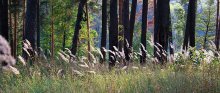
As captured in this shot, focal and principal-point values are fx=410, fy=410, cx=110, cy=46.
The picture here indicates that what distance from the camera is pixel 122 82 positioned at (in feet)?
20.8

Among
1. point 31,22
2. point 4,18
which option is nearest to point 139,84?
point 31,22

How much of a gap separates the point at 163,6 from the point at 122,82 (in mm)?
8140

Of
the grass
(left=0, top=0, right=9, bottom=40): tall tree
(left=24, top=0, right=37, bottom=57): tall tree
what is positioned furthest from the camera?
(left=0, top=0, right=9, bottom=40): tall tree

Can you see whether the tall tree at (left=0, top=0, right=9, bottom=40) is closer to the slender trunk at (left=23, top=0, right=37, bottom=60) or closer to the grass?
the slender trunk at (left=23, top=0, right=37, bottom=60)

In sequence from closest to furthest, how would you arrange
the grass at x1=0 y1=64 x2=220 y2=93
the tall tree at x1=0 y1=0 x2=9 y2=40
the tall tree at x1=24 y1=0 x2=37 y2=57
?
the grass at x1=0 y1=64 x2=220 y2=93 < the tall tree at x1=24 y1=0 x2=37 y2=57 < the tall tree at x1=0 y1=0 x2=9 y2=40

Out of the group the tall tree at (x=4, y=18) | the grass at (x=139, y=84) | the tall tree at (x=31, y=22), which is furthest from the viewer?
the tall tree at (x=4, y=18)

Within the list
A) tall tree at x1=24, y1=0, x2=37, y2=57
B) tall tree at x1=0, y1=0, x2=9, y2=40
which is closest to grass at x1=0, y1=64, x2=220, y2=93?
tall tree at x1=24, y1=0, x2=37, y2=57

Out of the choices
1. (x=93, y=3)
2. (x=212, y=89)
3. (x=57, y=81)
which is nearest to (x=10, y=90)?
(x=57, y=81)

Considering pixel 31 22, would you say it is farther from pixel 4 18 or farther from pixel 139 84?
pixel 139 84

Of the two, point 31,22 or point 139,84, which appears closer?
point 139,84

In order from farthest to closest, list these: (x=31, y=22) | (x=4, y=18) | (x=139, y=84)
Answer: (x=4, y=18) → (x=31, y=22) → (x=139, y=84)

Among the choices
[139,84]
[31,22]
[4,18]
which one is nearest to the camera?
[139,84]

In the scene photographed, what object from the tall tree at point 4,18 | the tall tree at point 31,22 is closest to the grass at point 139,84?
the tall tree at point 31,22

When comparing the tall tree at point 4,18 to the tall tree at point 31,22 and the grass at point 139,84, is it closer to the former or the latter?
the tall tree at point 31,22
